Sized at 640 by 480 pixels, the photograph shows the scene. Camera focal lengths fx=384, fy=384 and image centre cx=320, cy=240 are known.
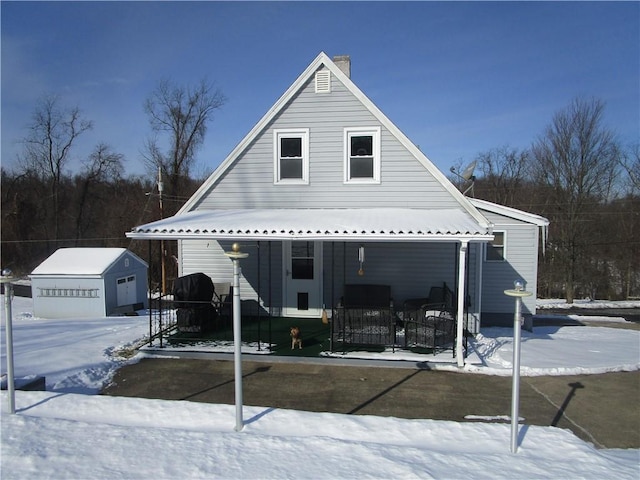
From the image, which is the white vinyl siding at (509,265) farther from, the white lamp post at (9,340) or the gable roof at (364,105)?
the white lamp post at (9,340)

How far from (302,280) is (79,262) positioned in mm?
9633

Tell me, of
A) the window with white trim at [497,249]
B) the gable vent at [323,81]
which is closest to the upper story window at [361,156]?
the gable vent at [323,81]

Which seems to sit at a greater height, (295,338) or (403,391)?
(295,338)

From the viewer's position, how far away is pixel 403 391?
18.8ft

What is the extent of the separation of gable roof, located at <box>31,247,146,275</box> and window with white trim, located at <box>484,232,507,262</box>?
1288 centimetres

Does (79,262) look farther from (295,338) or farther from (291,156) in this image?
(295,338)

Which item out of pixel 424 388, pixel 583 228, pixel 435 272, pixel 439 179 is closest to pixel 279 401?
pixel 424 388

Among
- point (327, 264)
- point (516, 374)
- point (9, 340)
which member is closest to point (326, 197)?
point (327, 264)

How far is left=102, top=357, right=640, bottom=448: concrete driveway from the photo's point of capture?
500 cm

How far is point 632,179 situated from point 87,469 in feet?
106

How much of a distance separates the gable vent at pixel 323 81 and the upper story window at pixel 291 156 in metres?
0.99

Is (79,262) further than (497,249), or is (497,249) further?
(79,262)

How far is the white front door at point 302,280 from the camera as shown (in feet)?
31.4

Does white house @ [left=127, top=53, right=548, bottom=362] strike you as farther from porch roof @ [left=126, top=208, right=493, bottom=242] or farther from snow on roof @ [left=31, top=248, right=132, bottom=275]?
snow on roof @ [left=31, top=248, right=132, bottom=275]
